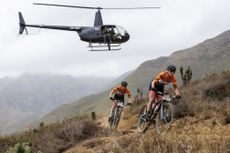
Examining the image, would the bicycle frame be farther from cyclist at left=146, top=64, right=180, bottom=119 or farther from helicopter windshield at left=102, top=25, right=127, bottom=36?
helicopter windshield at left=102, top=25, right=127, bottom=36

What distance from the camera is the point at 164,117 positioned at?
12.3 meters

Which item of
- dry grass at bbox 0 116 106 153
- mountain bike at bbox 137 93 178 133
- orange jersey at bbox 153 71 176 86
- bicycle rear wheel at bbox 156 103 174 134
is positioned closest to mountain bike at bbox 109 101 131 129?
dry grass at bbox 0 116 106 153

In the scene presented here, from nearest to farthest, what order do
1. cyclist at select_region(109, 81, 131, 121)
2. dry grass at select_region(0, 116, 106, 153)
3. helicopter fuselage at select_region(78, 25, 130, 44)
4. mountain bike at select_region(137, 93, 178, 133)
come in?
mountain bike at select_region(137, 93, 178, 133) < dry grass at select_region(0, 116, 106, 153) < cyclist at select_region(109, 81, 131, 121) < helicopter fuselage at select_region(78, 25, 130, 44)

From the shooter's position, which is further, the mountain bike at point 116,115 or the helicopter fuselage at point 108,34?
the helicopter fuselage at point 108,34

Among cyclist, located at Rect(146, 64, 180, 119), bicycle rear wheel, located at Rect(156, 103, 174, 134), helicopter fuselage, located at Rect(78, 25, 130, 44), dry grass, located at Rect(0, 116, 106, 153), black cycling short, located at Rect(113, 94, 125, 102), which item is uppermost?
helicopter fuselage, located at Rect(78, 25, 130, 44)

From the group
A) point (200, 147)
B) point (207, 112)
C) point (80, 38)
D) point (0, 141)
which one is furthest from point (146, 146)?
point (80, 38)

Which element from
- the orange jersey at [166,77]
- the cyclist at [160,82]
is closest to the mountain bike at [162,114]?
the cyclist at [160,82]

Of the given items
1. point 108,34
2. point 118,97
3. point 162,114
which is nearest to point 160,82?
point 162,114

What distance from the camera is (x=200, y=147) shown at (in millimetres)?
6773

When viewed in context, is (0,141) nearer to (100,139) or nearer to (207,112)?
(100,139)

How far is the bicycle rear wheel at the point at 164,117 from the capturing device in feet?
39.9

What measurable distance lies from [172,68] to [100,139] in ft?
8.77

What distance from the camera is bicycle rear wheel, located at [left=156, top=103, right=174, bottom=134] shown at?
12.2 meters

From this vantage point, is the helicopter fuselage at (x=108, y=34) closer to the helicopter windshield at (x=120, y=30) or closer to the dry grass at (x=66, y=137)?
the helicopter windshield at (x=120, y=30)
